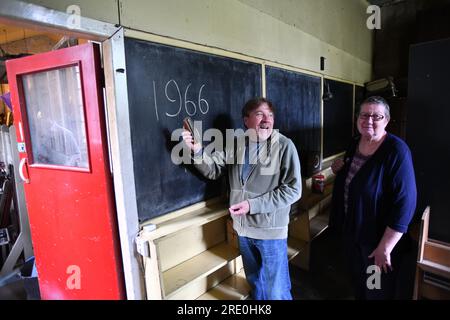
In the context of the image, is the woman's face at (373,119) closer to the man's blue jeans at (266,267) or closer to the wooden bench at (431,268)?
the wooden bench at (431,268)

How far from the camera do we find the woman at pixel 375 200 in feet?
4.40

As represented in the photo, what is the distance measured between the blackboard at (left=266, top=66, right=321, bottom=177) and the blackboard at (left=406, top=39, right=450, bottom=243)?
1018mm

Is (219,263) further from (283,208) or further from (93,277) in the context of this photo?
(93,277)

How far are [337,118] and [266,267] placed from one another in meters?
2.59

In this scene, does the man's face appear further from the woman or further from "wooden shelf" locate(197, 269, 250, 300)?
"wooden shelf" locate(197, 269, 250, 300)

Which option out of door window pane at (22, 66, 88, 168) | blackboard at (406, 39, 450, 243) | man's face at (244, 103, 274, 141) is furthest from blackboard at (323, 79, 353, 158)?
door window pane at (22, 66, 88, 168)

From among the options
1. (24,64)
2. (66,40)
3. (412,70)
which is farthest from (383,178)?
(24,64)

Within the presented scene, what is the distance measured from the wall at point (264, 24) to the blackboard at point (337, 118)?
7.2 inches

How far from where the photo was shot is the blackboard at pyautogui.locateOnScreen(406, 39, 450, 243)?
1460 millimetres

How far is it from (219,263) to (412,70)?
164cm

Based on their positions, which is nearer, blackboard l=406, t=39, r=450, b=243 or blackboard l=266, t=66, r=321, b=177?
blackboard l=406, t=39, r=450, b=243

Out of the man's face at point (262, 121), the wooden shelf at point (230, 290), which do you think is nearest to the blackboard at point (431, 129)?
the man's face at point (262, 121)

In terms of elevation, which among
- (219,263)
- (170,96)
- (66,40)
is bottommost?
(219,263)
